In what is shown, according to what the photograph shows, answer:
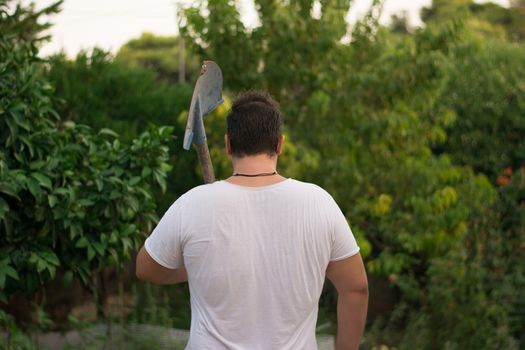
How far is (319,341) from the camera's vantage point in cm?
459

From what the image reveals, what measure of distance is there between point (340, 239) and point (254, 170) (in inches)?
12.1

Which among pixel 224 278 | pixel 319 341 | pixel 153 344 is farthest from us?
pixel 153 344

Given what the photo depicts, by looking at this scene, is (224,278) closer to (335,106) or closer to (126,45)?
(335,106)

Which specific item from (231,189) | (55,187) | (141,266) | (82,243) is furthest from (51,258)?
(231,189)

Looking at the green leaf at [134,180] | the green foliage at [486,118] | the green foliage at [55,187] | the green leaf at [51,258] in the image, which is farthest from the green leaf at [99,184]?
the green foliage at [486,118]

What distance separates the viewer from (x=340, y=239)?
2520mm

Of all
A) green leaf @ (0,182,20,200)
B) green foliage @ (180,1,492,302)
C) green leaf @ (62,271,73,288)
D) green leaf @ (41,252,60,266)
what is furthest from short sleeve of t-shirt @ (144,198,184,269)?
green foliage @ (180,1,492,302)

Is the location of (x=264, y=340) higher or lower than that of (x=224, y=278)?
lower

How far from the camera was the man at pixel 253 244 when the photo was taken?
244 centimetres

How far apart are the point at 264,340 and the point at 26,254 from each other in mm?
2484

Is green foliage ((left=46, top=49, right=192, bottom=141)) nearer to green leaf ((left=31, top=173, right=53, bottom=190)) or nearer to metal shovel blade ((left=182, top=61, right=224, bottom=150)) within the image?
green leaf ((left=31, top=173, right=53, bottom=190))

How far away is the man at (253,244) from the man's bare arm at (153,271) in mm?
43

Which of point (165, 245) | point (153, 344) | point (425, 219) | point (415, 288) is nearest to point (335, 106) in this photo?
point (425, 219)

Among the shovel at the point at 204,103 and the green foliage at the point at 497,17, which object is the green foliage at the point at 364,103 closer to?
the shovel at the point at 204,103
